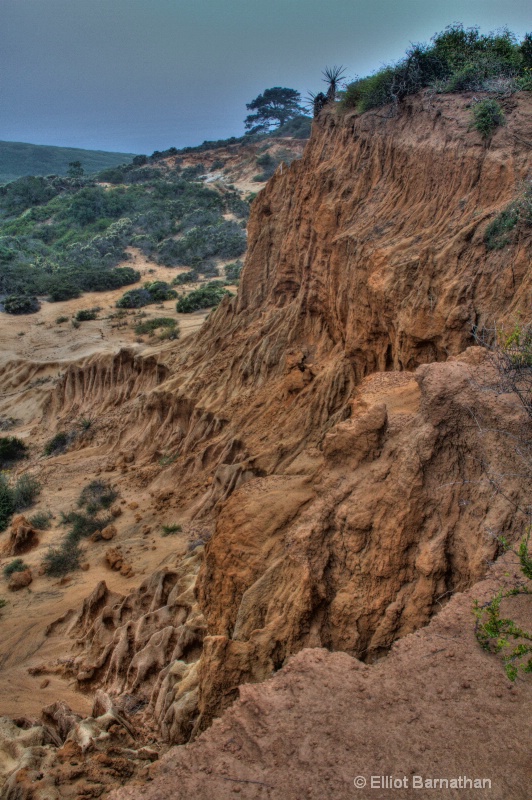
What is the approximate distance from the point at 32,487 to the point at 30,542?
2.73m

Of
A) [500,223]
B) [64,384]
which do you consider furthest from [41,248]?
[500,223]

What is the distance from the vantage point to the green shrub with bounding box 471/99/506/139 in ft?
28.7

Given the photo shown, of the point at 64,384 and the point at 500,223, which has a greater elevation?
the point at 500,223

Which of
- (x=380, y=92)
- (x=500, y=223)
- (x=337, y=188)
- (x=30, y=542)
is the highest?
(x=380, y=92)

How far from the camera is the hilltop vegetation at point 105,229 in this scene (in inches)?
1353

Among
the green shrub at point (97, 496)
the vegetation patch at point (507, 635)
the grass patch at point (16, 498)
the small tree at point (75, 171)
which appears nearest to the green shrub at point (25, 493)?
the grass patch at point (16, 498)

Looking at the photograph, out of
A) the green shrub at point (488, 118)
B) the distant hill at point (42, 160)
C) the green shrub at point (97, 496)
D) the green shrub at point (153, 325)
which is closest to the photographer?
the green shrub at point (488, 118)

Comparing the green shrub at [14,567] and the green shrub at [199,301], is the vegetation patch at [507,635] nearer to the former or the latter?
the green shrub at [14,567]

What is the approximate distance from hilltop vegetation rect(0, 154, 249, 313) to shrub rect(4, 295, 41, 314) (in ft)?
0.18

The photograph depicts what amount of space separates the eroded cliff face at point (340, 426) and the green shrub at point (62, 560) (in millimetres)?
2653

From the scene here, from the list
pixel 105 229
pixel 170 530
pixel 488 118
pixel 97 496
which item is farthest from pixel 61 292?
pixel 488 118

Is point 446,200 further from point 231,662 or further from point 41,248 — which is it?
point 41,248

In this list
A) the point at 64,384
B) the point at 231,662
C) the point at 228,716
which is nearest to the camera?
the point at 228,716

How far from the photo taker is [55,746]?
5449mm
